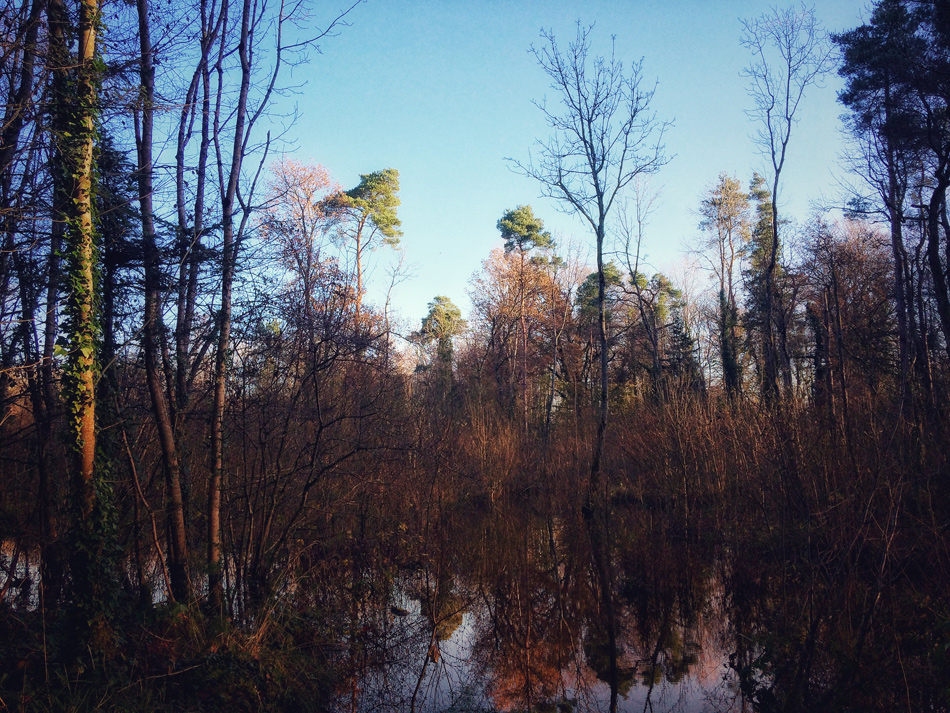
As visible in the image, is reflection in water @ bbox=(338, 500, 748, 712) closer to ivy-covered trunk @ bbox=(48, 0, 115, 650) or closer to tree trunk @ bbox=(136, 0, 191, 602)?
tree trunk @ bbox=(136, 0, 191, 602)

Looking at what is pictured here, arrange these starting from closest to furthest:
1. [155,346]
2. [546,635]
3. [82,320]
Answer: [82,320] → [155,346] → [546,635]

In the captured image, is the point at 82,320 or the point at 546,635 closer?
the point at 82,320

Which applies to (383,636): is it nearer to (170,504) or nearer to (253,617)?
(253,617)

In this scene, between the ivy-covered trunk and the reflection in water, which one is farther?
the reflection in water

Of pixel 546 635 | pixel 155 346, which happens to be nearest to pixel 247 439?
pixel 155 346

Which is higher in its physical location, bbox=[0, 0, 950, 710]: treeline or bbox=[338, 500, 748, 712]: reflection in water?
bbox=[0, 0, 950, 710]: treeline

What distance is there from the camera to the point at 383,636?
7.38 meters

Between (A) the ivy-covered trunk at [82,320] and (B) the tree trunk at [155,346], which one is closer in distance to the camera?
(A) the ivy-covered trunk at [82,320]

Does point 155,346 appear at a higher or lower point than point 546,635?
higher

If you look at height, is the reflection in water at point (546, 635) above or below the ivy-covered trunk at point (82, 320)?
below

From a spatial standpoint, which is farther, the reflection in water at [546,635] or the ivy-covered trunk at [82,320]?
the reflection in water at [546,635]

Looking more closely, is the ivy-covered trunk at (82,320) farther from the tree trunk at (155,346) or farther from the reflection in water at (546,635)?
the reflection in water at (546,635)

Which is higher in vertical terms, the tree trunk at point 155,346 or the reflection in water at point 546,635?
the tree trunk at point 155,346

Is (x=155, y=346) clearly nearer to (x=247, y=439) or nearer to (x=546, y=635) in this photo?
(x=247, y=439)
